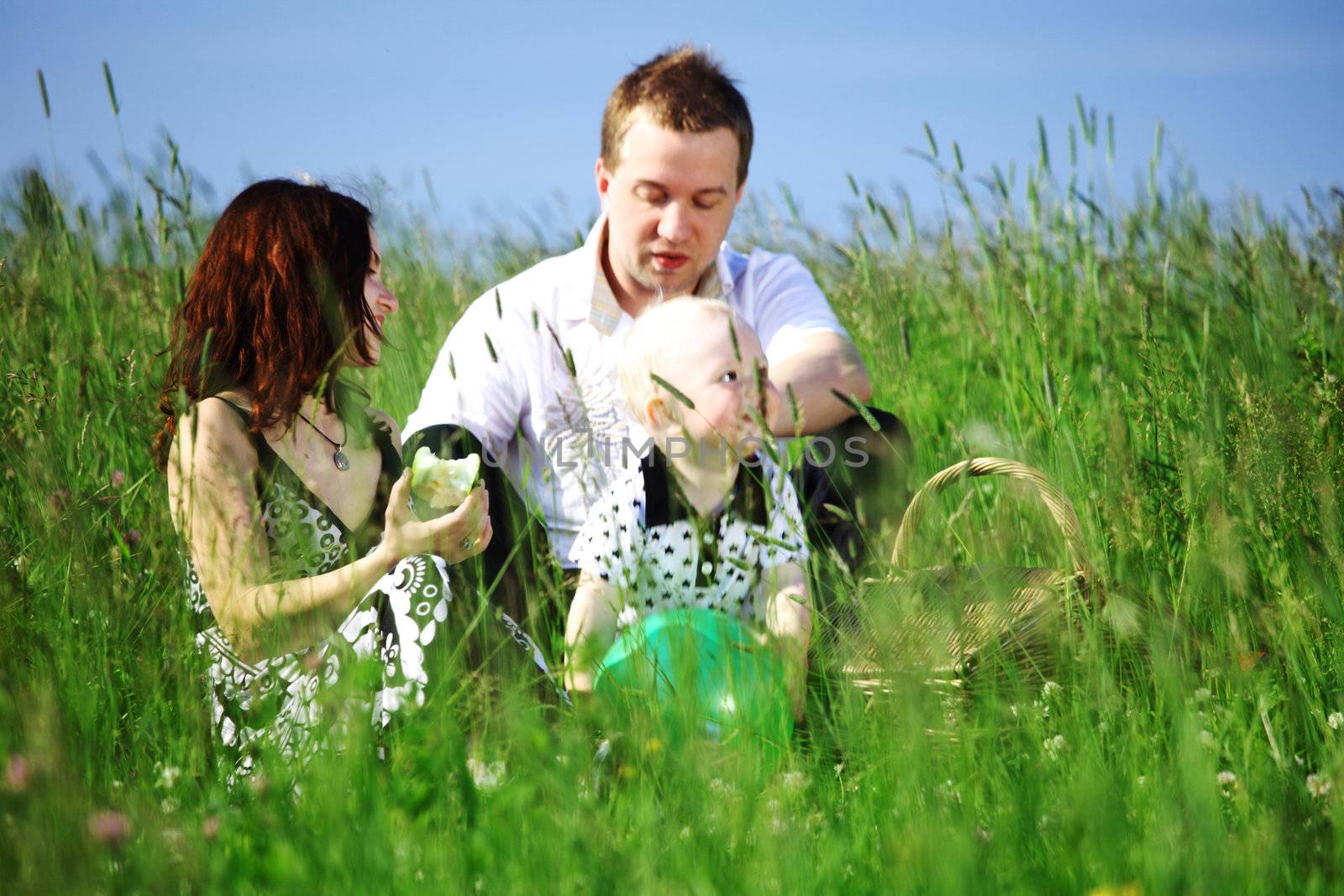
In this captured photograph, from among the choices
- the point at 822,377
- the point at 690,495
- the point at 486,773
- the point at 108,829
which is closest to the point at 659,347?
the point at 690,495

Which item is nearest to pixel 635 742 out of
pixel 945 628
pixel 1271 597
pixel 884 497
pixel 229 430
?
pixel 945 628

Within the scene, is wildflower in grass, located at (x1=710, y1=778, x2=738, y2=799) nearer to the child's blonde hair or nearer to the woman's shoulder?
the child's blonde hair

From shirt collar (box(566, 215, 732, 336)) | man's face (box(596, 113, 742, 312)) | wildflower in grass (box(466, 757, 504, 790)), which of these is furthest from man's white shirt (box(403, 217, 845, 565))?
wildflower in grass (box(466, 757, 504, 790))

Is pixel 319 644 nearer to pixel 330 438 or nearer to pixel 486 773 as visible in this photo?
pixel 330 438

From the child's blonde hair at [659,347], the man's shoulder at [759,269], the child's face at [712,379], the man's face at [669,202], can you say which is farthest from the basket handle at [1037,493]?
the man's shoulder at [759,269]

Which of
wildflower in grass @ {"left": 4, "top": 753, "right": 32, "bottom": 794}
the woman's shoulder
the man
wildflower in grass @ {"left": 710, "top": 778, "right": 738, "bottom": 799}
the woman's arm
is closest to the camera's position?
wildflower in grass @ {"left": 4, "top": 753, "right": 32, "bottom": 794}

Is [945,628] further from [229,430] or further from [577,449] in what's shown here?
[229,430]

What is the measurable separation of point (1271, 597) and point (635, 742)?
4.50ft

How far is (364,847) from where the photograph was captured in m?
1.28

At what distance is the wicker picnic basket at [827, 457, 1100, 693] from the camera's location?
5.43ft

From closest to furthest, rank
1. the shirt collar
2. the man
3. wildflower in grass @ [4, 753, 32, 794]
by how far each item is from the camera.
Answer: wildflower in grass @ [4, 753, 32, 794] < the man < the shirt collar

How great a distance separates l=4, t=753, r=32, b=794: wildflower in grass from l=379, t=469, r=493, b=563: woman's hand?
742 mm

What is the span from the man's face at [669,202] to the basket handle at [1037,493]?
1.04 meters

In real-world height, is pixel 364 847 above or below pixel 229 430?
below
